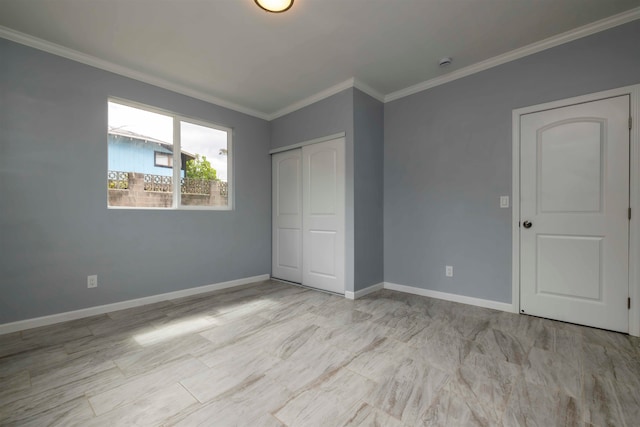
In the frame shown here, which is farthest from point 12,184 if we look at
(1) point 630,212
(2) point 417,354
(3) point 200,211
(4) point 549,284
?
(1) point 630,212

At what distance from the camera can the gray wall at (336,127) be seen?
137 inches

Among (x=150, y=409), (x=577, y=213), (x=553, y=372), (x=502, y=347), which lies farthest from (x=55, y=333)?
(x=577, y=213)

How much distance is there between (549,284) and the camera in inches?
107

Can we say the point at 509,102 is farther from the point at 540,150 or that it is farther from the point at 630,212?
the point at 630,212

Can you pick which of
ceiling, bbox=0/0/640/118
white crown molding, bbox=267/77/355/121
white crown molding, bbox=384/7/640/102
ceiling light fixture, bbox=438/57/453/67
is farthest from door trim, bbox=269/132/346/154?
ceiling light fixture, bbox=438/57/453/67

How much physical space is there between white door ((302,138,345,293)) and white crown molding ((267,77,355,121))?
0.61 m

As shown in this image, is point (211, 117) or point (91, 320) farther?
point (211, 117)

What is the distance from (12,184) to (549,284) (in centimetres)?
513

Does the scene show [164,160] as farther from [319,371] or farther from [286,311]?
[319,371]

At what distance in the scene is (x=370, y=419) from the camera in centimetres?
143

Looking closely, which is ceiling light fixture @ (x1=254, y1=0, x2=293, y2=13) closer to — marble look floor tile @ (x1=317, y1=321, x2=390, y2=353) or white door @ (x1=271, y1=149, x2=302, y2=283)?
white door @ (x1=271, y1=149, x2=302, y2=283)

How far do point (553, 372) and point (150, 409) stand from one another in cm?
247

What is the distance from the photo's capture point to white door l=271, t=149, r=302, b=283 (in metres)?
4.21

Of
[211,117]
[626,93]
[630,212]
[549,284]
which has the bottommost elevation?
[549,284]
